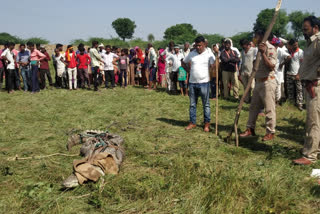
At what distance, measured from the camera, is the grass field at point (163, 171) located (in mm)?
3262

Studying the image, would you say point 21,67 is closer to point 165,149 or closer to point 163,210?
point 165,149

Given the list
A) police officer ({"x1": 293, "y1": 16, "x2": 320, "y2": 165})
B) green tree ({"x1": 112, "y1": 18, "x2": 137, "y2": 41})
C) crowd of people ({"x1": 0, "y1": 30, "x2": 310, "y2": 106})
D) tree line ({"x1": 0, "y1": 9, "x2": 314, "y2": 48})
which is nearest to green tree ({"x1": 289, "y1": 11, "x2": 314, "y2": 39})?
tree line ({"x1": 0, "y1": 9, "x2": 314, "y2": 48})

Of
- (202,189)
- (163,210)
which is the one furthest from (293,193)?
(163,210)

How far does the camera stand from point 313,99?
4.29m

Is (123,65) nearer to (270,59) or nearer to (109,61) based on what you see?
(109,61)

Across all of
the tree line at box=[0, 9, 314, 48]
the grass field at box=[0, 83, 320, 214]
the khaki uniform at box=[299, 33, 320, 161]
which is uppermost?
the tree line at box=[0, 9, 314, 48]

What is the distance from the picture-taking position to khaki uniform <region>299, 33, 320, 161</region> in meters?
4.26

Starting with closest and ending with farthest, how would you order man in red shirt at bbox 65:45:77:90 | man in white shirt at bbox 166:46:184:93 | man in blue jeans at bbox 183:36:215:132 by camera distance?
man in blue jeans at bbox 183:36:215:132
man in white shirt at bbox 166:46:184:93
man in red shirt at bbox 65:45:77:90

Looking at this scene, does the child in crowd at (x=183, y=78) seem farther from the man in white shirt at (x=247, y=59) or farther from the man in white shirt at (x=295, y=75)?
the man in white shirt at (x=295, y=75)

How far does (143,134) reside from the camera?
6.25m

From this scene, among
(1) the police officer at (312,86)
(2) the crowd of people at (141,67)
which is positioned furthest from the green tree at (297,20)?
(1) the police officer at (312,86)

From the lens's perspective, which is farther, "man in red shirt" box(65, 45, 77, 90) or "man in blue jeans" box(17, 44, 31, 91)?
"man in red shirt" box(65, 45, 77, 90)

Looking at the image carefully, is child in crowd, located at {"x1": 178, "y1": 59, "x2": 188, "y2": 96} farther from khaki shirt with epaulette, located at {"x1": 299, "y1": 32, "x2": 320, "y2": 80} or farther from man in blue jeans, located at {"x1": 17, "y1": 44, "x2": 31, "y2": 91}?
khaki shirt with epaulette, located at {"x1": 299, "y1": 32, "x2": 320, "y2": 80}

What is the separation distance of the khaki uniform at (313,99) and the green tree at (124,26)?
9567 cm
